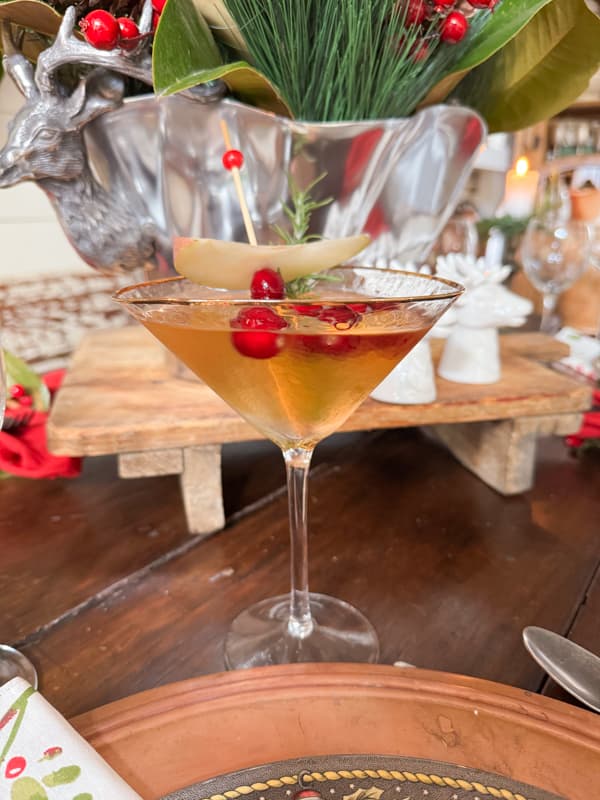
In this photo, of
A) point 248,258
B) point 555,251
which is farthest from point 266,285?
point 555,251

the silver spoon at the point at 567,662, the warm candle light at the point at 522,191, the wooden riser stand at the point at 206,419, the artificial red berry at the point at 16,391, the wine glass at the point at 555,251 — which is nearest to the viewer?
the silver spoon at the point at 567,662

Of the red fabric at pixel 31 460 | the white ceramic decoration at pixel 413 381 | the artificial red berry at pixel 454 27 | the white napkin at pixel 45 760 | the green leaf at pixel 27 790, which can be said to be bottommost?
the red fabric at pixel 31 460

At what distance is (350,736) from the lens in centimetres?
32

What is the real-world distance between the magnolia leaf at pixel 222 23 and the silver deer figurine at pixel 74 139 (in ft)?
0.17

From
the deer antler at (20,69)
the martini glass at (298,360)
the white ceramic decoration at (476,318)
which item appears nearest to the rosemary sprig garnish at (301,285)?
the martini glass at (298,360)

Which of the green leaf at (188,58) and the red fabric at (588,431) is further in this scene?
the red fabric at (588,431)

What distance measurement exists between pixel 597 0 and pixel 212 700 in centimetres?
143

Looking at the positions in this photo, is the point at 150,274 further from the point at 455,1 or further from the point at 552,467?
the point at 552,467

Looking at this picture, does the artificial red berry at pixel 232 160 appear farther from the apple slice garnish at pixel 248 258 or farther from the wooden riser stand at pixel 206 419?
the wooden riser stand at pixel 206 419

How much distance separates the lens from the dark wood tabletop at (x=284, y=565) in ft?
1.48

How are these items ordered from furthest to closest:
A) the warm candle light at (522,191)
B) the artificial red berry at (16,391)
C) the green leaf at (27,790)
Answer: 1. the warm candle light at (522,191)
2. the artificial red berry at (16,391)
3. the green leaf at (27,790)

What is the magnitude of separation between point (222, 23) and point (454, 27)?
9.1 inches

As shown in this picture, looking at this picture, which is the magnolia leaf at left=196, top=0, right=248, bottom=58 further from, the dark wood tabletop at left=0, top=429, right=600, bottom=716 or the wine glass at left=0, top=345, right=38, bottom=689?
the dark wood tabletop at left=0, top=429, right=600, bottom=716

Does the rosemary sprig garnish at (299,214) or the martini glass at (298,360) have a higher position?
the rosemary sprig garnish at (299,214)
